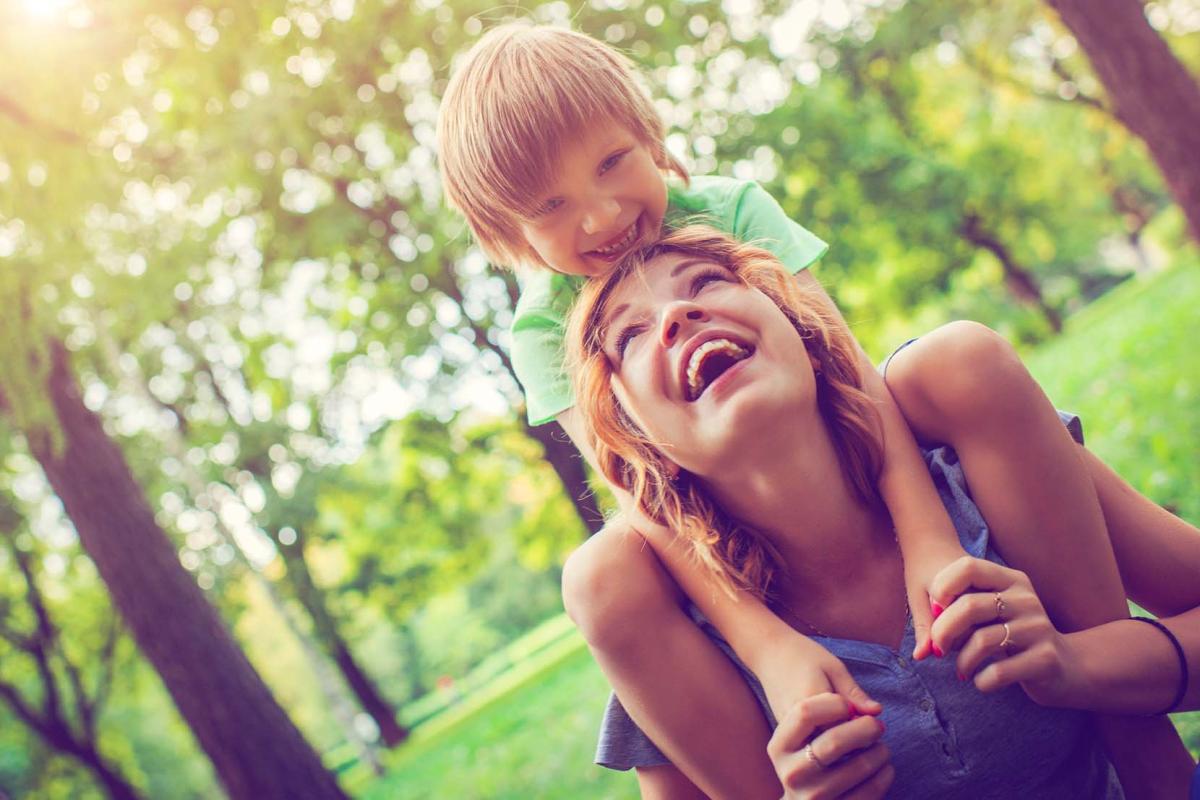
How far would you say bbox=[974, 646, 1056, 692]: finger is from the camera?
152 cm

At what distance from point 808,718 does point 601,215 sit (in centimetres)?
133

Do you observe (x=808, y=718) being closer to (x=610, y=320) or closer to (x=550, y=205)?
(x=610, y=320)

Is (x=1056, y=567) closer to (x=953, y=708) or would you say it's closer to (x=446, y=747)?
(x=953, y=708)

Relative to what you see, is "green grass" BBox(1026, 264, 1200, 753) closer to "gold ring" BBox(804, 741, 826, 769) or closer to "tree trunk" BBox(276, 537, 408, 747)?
"gold ring" BBox(804, 741, 826, 769)

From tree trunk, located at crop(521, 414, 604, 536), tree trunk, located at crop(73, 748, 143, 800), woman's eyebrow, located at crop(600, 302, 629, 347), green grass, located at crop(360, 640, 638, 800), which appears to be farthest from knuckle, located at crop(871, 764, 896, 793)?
tree trunk, located at crop(73, 748, 143, 800)

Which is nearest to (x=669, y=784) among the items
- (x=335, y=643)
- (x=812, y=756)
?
(x=812, y=756)

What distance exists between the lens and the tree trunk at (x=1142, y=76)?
18.9ft

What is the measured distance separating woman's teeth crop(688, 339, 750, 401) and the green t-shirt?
723mm

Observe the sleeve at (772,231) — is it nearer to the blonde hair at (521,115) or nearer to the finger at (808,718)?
the blonde hair at (521,115)

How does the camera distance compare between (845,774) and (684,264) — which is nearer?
(845,774)

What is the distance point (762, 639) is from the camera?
1.79m

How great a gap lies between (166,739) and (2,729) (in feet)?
32.4

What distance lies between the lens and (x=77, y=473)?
7047 millimetres

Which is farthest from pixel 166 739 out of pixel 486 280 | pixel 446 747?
pixel 486 280
